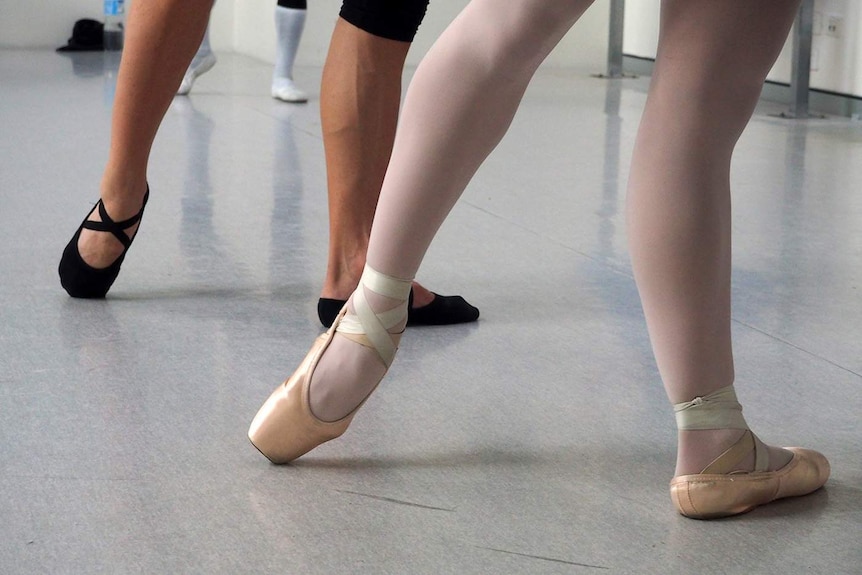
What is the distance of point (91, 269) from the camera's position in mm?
1411

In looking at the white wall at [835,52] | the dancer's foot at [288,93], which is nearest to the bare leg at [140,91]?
the dancer's foot at [288,93]

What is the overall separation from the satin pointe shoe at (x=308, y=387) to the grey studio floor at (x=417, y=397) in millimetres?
23

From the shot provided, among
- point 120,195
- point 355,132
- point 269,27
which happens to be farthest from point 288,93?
point 355,132

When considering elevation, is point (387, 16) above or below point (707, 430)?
above

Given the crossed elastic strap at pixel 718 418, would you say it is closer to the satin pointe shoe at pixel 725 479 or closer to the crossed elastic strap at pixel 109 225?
the satin pointe shoe at pixel 725 479

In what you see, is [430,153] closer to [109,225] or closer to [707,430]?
[707,430]

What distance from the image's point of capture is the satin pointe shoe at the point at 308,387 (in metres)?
0.92

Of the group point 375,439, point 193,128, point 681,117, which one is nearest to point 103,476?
point 375,439

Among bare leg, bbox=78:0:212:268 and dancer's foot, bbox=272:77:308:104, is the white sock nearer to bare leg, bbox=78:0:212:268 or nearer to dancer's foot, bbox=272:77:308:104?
dancer's foot, bbox=272:77:308:104

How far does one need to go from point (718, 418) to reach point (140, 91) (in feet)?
2.79

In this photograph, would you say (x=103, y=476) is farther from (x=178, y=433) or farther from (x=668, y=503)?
(x=668, y=503)

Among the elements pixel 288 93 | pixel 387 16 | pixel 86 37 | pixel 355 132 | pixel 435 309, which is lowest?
pixel 86 37

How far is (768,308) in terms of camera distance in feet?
4.81

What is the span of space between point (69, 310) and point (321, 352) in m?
0.57
